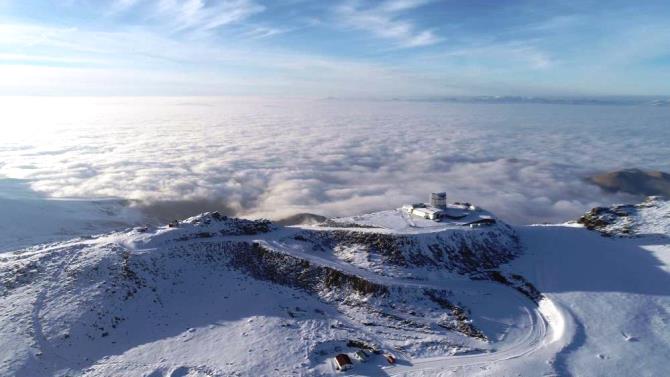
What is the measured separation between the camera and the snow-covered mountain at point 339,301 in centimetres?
3312

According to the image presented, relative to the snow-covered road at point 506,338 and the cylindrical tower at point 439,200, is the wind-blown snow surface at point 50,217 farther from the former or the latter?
the cylindrical tower at point 439,200

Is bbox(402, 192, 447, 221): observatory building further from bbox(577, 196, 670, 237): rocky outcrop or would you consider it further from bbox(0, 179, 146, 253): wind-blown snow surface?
bbox(0, 179, 146, 253): wind-blown snow surface

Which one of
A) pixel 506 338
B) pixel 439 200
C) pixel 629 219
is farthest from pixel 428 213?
A: pixel 629 219

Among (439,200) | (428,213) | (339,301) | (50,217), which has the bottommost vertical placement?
(50,217)

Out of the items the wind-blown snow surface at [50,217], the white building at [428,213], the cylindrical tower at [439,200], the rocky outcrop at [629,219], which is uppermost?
the cylindrical tower at [439,200]

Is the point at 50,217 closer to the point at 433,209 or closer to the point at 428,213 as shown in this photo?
the point at 428,213

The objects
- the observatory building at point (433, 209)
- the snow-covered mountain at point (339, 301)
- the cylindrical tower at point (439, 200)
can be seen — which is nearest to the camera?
the snow-covered mountain at point (339, 301)

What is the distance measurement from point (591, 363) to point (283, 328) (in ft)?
79.1

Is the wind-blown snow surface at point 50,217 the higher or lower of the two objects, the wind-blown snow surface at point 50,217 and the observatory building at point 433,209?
the lower

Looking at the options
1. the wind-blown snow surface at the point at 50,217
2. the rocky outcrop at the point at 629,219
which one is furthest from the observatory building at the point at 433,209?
the wind-blown snow surface at the point at 50,217

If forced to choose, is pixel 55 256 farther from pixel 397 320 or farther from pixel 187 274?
pixel 397 320

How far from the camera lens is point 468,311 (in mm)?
39500

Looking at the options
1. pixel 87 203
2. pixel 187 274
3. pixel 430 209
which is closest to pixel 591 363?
pixel 430 209

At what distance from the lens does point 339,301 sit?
42188mm
